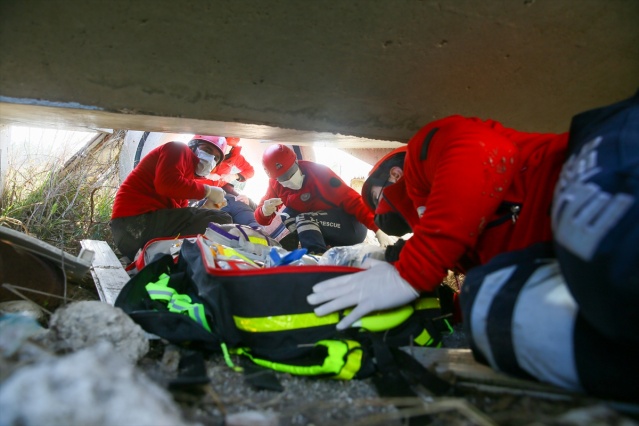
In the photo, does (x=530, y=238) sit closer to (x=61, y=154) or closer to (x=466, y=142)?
(x=466, y=142)

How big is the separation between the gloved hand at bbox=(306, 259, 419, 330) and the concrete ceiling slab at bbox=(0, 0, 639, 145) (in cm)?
82

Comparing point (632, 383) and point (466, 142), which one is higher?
point (466, 142)

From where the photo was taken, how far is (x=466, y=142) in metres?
1.36

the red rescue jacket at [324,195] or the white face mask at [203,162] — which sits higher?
the white face mask at [203,162]

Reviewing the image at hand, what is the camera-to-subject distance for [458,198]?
4.28 ft

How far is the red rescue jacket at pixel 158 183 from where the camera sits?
3.52m

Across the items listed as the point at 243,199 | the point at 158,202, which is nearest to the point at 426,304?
the point at 158,202

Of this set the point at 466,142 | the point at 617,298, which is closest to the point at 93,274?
the point at 466,142

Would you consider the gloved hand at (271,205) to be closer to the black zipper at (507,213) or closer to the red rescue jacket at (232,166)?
the red rescue jacket at (232,166)

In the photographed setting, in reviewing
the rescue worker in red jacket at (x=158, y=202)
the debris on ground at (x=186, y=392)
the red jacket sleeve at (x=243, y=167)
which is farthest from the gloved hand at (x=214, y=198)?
the debris on ground at (x=186, y=392)

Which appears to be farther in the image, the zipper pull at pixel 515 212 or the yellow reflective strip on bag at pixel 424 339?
the yellow reflective strip on bag at pixel 424 339

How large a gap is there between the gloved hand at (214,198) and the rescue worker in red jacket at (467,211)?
9.39 feet

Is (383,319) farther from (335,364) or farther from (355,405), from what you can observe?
(355,405)

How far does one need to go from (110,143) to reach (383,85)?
176 inches
